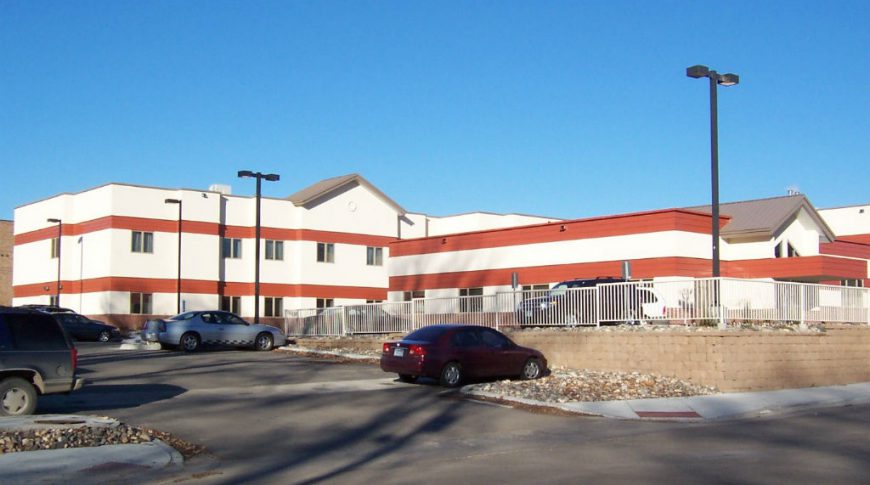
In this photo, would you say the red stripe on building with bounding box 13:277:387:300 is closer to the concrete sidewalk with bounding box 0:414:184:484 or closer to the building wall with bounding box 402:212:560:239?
the building wall with bounding box 402:212:560:239

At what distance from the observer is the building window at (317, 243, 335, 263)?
57.0 metres

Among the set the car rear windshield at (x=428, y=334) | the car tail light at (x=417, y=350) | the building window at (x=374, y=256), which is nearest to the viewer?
the car tail light at (x=417, y=350)

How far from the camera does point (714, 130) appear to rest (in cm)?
2400

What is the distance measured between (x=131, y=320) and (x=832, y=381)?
125ft

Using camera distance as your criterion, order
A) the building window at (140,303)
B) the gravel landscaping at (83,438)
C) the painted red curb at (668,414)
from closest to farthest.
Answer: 1. the gravel landscaping at (83,438)
2. the painted red curb at (668,414)
3. the building window at (140,303)

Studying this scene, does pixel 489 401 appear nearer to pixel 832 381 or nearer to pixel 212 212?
pixel 832 381

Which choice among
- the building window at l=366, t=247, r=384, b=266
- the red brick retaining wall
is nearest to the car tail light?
the red brick retaining wall

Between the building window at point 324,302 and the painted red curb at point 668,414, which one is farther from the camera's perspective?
the building window at point 324,302

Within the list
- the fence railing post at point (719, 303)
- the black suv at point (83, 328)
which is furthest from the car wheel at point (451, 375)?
the black suv at point (83, 328)

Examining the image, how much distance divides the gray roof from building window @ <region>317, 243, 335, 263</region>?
963 inches

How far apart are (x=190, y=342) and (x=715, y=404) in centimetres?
1877

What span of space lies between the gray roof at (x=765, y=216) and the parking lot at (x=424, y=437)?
21.3m

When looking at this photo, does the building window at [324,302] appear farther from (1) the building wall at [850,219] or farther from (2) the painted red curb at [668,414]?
(2) the painted red curb at [668,414]

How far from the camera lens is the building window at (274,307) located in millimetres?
55312
